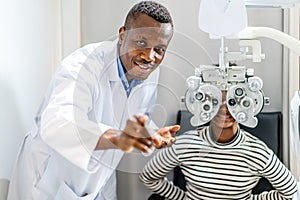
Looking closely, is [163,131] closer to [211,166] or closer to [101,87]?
[101,87]

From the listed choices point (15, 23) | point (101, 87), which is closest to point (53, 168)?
point (101, 87)

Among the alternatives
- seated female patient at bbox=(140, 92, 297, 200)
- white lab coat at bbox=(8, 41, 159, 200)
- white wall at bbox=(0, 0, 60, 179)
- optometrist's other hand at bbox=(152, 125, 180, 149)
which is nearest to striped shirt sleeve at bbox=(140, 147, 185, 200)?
seated female patient at bbox=(140, 92, 297, 200)

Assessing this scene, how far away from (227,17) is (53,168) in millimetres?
608

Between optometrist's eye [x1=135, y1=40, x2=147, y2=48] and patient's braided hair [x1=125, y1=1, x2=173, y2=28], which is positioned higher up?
patient's braided hair [x1=125, y1=1, x2=173, y2=28]

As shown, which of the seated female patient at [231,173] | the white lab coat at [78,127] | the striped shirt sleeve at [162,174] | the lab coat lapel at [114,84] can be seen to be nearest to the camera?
the white lab coat at [78,127]

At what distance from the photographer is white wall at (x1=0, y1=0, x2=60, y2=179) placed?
1.25 metres

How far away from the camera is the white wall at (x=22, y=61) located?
1.25 metres

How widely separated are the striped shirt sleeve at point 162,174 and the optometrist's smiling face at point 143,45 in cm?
28

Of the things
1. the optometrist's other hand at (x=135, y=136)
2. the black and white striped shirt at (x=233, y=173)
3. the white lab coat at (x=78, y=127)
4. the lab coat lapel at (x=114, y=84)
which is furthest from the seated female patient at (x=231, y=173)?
the optometrist's other hand at (x=135, y=136)

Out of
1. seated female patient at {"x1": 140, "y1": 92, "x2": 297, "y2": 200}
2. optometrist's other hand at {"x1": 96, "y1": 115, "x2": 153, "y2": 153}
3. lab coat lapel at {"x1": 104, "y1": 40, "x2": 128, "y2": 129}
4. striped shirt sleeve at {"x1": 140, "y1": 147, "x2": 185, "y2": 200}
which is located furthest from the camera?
seated female patient at {"x1": 140, "y1": 92, "x2": 297, "y2": 200}

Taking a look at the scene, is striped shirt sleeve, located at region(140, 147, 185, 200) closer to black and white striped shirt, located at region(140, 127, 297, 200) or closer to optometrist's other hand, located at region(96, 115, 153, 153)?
black and white striped shirt, located at region(140, 127, 297, 200)

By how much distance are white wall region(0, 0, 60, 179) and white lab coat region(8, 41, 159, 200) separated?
0.07 meters

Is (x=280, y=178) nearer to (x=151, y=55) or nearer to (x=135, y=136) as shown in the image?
(x=151, y=55)

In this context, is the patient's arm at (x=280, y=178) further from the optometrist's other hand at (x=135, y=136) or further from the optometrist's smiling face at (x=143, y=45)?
the optometrist's other hand at (x=135, y=136)
